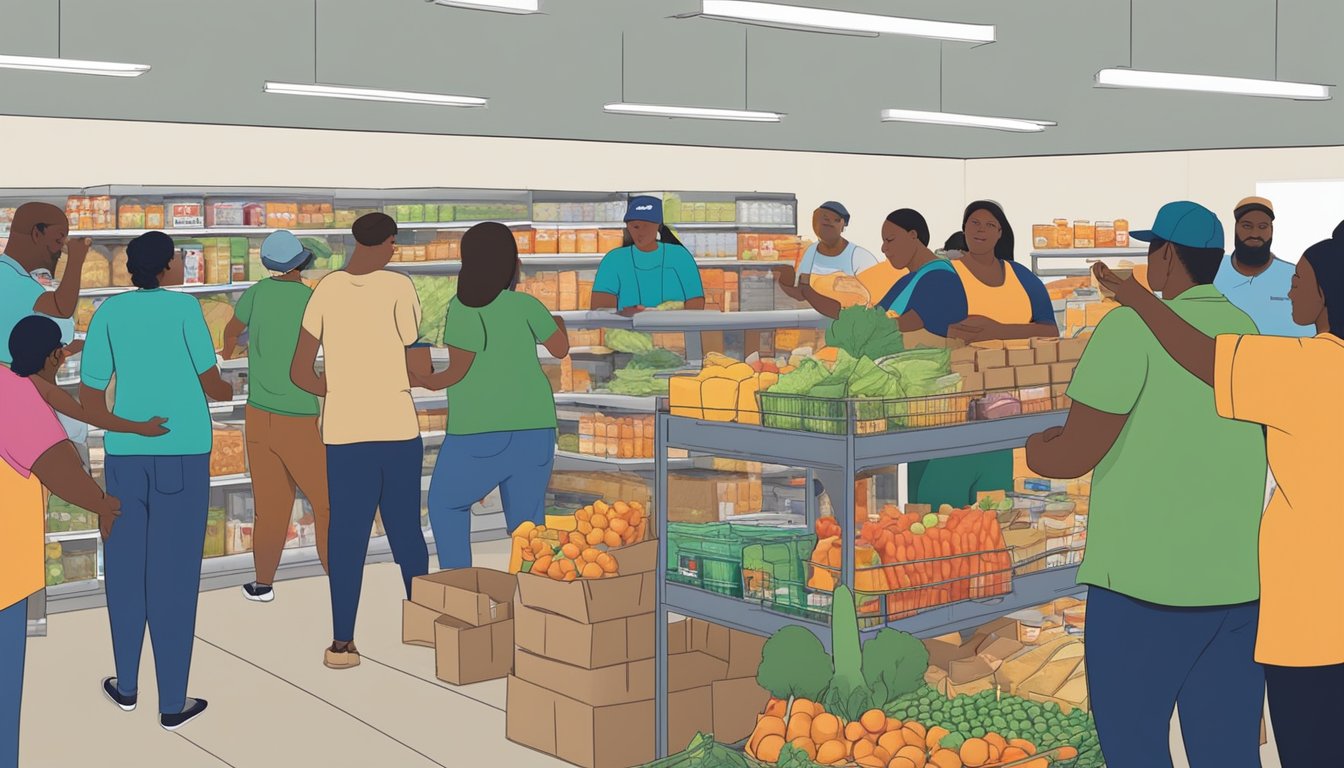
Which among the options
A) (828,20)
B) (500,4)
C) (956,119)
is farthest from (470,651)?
(956,119)

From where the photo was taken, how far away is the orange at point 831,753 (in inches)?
139

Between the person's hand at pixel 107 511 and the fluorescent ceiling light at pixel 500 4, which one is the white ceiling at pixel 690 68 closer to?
the fluorescent ceiling light at pixel 500 4

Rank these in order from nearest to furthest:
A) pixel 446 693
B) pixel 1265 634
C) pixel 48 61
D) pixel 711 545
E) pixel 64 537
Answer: pixel 1265 634 < pixel 711 545 < pixel 446 693 < pixel 64 537 < pixel 48 61

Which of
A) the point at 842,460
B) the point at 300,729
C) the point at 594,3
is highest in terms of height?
the point at 594,3

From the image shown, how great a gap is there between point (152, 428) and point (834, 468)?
8.35ft

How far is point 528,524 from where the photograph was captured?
5309 millimetres

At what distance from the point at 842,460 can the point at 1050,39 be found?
1423cm

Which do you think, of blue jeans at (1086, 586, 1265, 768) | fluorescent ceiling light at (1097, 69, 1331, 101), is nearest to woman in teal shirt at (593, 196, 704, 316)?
fluorescent ceiling light at (1097, 69, 1331, 101)

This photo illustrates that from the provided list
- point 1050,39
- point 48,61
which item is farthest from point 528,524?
point 1050,39

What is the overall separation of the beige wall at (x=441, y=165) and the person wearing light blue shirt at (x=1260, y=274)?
26.2ft

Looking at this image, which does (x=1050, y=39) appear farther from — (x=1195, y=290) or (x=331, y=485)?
(x=1195, y=290)

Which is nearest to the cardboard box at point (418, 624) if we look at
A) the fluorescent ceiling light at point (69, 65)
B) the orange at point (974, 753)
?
the orange at point (974, 753)

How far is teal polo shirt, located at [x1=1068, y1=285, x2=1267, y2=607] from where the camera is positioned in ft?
10.3

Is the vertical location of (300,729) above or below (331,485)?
below
